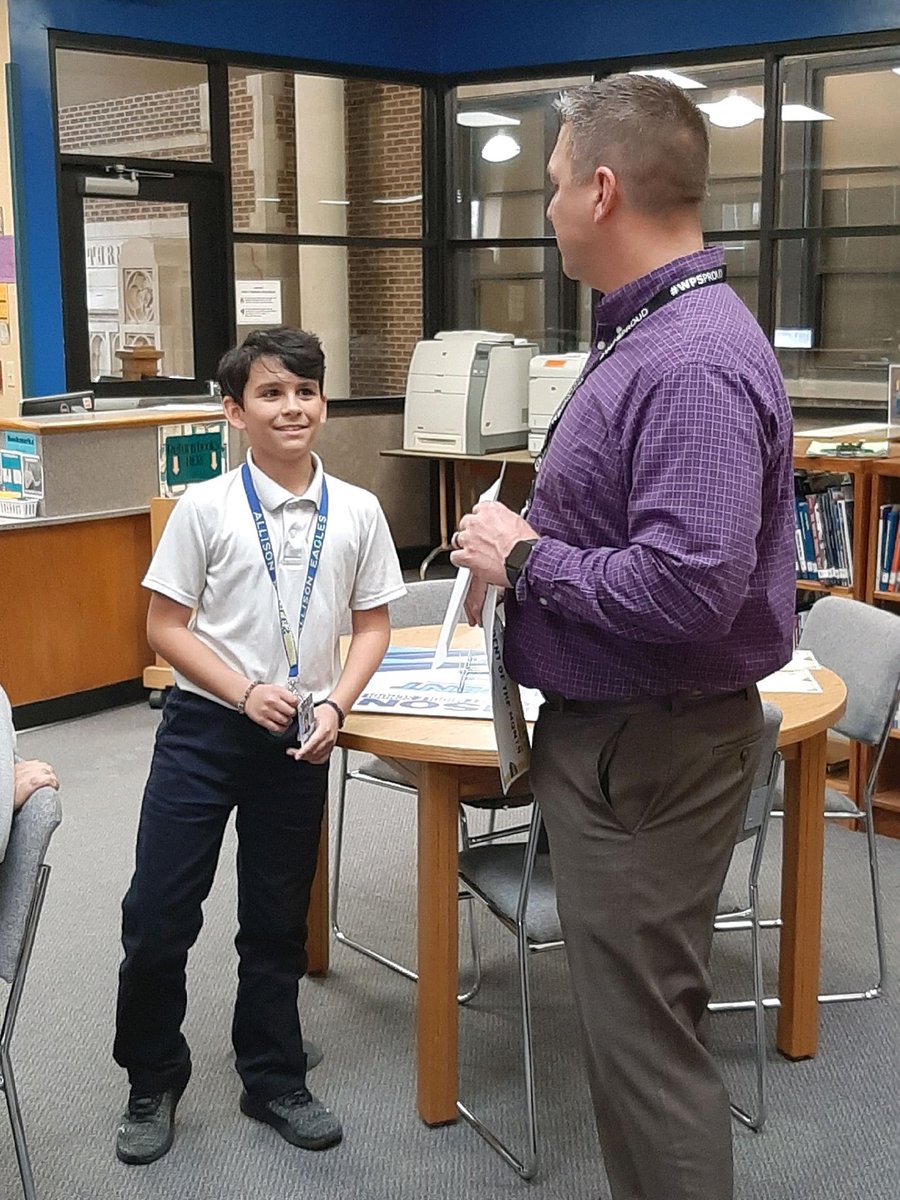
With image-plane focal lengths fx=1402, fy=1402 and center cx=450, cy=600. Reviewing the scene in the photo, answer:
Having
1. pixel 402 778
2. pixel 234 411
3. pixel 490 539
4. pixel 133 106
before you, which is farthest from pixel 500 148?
pixel 490 539

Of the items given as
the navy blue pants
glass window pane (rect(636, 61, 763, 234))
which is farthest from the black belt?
glass window pane (rect(636, 61, 763, 234))

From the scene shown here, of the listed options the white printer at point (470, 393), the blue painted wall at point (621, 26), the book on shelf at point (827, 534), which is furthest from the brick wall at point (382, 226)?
the book on shelf at point (827, 534)

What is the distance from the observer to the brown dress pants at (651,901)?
5.94 ft

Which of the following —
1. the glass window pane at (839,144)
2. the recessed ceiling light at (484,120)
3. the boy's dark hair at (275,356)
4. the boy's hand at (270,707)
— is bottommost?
the boy's hand at (270,707)

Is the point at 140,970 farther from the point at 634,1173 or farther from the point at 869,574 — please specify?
the point at 869,574

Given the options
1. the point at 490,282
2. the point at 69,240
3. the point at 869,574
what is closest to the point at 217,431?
the point at 69,240

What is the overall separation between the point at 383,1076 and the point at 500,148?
21.6 feet

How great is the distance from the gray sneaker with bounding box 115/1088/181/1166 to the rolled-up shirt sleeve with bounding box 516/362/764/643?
1.36 meters

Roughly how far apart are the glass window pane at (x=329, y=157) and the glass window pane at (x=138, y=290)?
1.81ft

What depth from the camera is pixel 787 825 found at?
2.79 m

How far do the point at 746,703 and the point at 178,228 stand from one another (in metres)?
6.21

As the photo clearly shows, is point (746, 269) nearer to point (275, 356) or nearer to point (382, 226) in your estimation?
point (382, 226)

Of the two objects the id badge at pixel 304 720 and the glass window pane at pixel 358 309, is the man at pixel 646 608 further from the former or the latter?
the glass window pane at pixel 358 309

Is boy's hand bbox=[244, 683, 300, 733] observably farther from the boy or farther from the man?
the man
